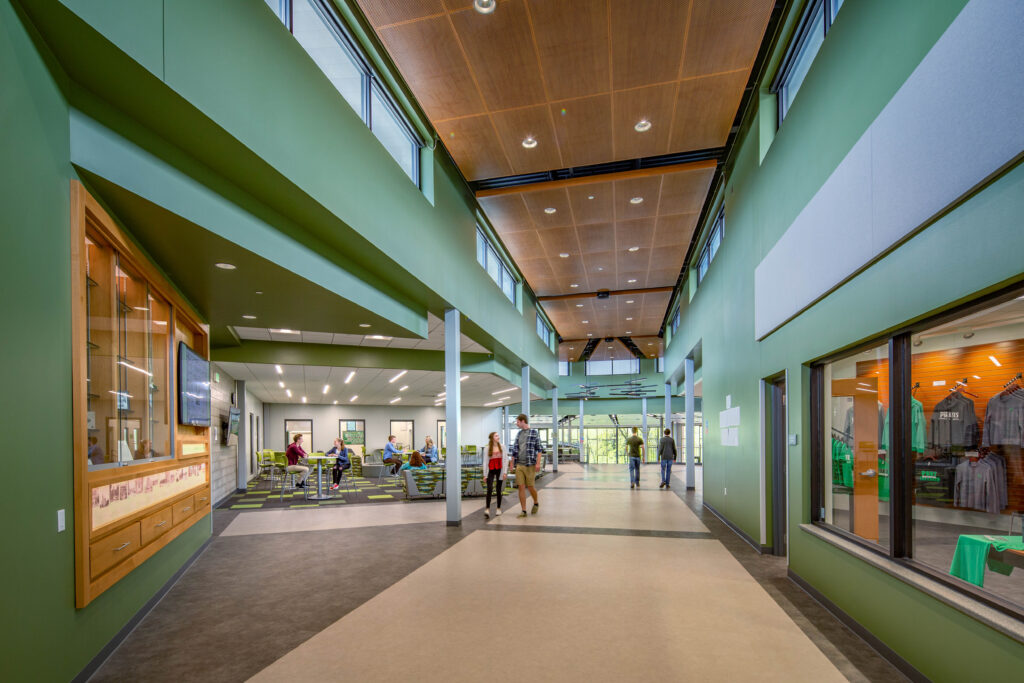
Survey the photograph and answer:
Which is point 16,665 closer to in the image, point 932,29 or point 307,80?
point 307,80

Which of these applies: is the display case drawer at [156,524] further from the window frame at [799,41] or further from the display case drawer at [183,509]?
the window frame at [799,41]

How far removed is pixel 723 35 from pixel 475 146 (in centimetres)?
358

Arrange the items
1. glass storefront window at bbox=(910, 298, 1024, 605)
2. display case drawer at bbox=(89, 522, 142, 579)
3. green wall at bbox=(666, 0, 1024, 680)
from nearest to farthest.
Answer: green wall at bbox=(666, 0, 1024, 680), glass storefront window at bbox=(910, 298, 1024, 605), display case drawer at bbox=(89, 522, 142, 579)

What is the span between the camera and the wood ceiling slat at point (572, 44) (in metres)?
5.41

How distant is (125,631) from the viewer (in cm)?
410

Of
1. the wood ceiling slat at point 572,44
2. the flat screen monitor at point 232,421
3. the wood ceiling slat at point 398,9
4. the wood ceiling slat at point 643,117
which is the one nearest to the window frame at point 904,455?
the wood ceiling slat at point 572,44

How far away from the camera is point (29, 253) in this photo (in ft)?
8.90

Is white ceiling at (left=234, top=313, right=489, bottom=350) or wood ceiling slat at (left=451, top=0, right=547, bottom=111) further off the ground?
wood ceiling slat at (left=451, top=0, right=547, bottom=111)

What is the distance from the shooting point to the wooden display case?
3.31 meters

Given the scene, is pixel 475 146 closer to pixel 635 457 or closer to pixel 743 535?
pixel 743 535

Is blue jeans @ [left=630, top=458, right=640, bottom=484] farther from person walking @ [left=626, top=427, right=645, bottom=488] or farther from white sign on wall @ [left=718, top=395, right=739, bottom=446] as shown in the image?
white sign on wall @ [left=718, top=395, right=739, bottom=446]

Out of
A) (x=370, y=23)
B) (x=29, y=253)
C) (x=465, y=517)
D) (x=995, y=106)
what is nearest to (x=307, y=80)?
(x=370, y=23)

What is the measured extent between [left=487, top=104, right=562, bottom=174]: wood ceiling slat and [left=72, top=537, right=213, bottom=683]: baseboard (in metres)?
6.23

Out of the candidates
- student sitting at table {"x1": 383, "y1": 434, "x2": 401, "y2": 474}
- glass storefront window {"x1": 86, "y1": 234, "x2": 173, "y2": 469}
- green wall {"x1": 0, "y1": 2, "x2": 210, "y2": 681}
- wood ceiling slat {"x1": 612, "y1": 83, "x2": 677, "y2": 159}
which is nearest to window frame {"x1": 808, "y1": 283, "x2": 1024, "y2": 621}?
wood ceiling slat {"x1": 612, "y1": 83, "x2": 677, "y2": 159}
